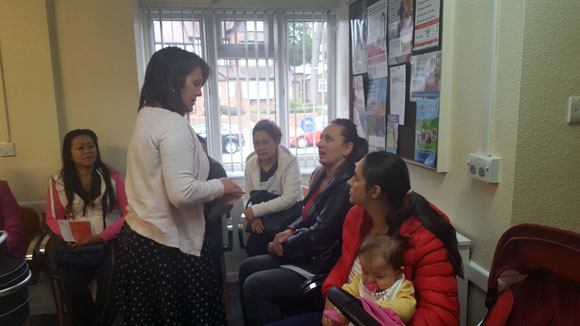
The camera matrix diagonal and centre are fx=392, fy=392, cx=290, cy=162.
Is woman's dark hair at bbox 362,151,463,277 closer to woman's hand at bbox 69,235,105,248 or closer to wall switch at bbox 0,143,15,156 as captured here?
woman's hand at bbox 69,235,105,248

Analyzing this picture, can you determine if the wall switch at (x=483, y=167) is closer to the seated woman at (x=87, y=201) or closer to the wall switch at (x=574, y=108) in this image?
the wall switch at (x=574, y=108)

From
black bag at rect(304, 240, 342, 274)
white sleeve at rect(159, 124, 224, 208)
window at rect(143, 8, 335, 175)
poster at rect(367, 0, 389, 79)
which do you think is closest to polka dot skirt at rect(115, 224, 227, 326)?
white sleeve at rect(159, 124, 224, 208)

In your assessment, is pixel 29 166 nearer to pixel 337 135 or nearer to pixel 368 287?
pixel 337 135

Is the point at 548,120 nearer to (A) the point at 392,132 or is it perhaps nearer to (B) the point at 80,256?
(A) the point at 392,132

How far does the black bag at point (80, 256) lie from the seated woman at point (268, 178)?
35.4 inches

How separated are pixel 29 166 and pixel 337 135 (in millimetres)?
2163

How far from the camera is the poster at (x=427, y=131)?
5.86 ft

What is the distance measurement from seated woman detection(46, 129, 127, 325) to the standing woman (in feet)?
3.54

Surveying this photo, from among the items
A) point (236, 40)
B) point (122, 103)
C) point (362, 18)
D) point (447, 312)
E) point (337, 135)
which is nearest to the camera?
point (447, 312)

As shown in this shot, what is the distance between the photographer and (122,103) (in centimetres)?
277

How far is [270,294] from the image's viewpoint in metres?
1.81

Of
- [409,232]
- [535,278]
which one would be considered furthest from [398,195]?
[535,278]

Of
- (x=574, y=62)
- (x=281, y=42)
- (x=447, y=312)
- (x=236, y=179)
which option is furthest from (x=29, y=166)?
(x=574, y=62)

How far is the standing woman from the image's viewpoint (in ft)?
4.45
